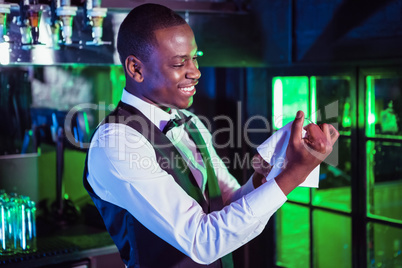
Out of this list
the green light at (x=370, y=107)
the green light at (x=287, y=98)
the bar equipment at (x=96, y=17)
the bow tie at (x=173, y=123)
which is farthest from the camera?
the green light at (x=287, y=98)

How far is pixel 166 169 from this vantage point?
5.64 ft

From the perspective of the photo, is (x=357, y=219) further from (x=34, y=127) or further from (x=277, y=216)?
(x=34, y=127)

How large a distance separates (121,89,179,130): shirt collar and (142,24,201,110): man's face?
56 mm

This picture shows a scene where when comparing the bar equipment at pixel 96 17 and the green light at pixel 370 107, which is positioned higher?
the bar equipment at pixel 96 17

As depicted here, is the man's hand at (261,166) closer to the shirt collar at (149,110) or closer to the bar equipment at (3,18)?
the shirt collar at (149,110)

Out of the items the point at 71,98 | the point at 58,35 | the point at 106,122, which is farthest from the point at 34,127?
the point at 106,122

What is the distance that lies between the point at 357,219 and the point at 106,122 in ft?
4.80

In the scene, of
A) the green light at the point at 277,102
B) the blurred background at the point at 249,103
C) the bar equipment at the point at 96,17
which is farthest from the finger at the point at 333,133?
the green light at the point at 277,102

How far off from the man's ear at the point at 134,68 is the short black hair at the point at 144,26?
17 millimetres

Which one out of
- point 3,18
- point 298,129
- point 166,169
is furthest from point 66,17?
point 298,129

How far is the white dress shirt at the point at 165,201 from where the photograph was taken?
1504mm

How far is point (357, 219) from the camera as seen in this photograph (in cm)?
262

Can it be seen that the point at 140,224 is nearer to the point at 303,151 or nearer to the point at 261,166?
the point at 261,166

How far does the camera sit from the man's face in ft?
5.67
